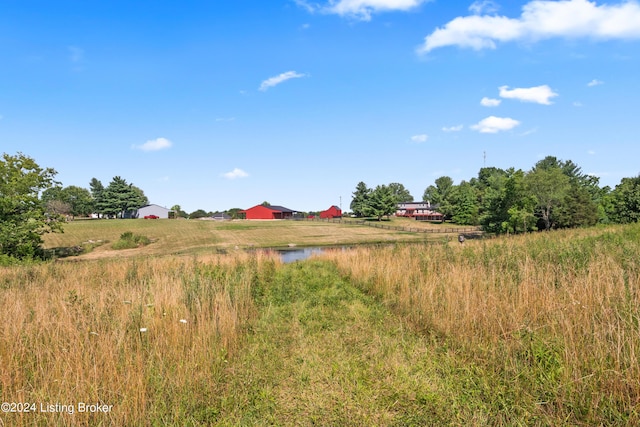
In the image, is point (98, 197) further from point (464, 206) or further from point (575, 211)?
point (575, 211)

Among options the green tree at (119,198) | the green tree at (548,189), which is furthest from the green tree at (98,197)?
the green tree at (548,189)

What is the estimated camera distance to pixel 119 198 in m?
82.1

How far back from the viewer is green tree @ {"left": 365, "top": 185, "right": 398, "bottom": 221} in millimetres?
81037

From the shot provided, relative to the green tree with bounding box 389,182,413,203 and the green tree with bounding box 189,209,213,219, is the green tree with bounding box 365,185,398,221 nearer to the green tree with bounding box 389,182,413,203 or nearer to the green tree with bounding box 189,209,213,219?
the green tree with bounding box 189,209,213,219

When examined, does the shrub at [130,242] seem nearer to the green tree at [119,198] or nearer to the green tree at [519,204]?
the green tree at [519,204]

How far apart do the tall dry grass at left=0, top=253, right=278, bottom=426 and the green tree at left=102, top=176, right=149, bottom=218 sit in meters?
89.2

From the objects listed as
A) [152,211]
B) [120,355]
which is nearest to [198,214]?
[152,211]

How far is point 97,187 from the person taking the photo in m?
92.9


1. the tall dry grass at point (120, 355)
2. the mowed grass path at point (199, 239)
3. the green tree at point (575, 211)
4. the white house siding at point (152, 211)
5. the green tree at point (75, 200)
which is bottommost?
the mowed grass path at point (199, 239)

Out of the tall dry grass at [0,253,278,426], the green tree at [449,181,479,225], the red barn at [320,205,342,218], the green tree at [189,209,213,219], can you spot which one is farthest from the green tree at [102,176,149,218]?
the tall dry grass at [0,253,278,426]

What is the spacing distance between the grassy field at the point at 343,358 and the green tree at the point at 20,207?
2252 cm

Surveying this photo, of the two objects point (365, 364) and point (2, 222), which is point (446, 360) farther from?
point (2, 222)

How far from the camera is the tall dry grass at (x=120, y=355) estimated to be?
3.71m

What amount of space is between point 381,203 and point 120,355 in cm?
7875
